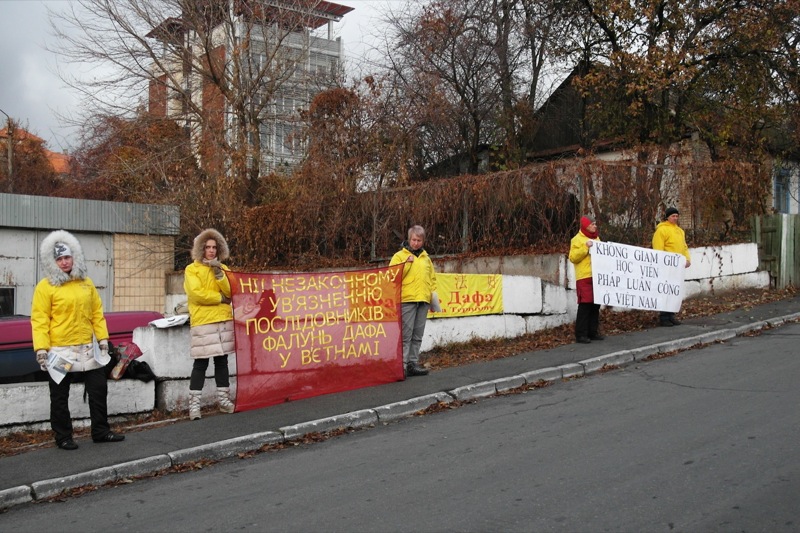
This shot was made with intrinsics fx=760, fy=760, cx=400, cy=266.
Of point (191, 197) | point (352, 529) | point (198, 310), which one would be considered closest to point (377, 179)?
point (191, 197)

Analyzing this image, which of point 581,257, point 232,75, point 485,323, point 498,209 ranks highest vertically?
point 232,75

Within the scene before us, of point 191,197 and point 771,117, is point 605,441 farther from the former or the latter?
point 771,117

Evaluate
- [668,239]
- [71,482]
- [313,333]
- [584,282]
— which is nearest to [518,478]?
[71,482]

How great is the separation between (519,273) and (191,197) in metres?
9.34

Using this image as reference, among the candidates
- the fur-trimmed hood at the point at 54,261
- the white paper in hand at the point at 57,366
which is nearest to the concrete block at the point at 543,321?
the fur-trimmed hood at the point at 54,261

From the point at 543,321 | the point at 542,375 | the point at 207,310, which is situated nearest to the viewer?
the point at 207,310

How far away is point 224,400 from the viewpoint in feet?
26.8

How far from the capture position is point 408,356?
9.70 m

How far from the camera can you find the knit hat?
707 cm

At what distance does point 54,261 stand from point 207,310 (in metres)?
1.62

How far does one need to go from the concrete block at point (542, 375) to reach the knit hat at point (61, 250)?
530cm

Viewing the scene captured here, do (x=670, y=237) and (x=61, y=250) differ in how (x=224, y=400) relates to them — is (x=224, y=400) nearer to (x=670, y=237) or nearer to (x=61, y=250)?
(x=61, y=250)

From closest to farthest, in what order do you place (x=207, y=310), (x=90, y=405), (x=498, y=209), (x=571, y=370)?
(x=90, y=405)
(x=207, y=310)
(x=571, y=370)
(x=498, y=209)

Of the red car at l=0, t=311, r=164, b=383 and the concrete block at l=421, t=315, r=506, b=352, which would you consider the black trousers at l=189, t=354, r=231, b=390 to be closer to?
the red car at l=0, t=311, r=164, b=383
